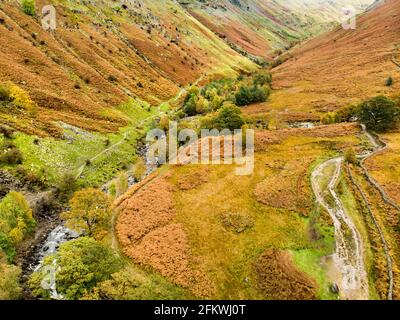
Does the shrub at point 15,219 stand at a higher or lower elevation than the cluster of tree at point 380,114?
lower

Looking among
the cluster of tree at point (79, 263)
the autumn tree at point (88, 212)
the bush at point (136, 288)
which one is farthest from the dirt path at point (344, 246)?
the autumn tree at point (88, 212)

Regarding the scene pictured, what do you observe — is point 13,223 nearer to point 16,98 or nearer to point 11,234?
point 11,234

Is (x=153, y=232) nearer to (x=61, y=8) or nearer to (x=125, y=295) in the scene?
(x=125, y=295)

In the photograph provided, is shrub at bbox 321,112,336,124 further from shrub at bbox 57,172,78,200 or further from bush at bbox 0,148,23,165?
bush at bbox 0,148,23,165

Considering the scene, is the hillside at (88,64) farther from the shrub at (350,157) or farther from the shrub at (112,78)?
the shrub at (350,157)

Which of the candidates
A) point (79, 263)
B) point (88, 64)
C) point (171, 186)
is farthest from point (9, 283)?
point (88, 64)

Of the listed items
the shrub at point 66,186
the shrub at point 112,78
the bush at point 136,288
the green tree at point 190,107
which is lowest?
the bush at point 136,288

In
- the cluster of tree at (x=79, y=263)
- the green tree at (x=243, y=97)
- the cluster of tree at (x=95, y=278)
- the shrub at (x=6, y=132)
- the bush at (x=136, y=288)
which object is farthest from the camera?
the green tree at (x=243, y=97)
